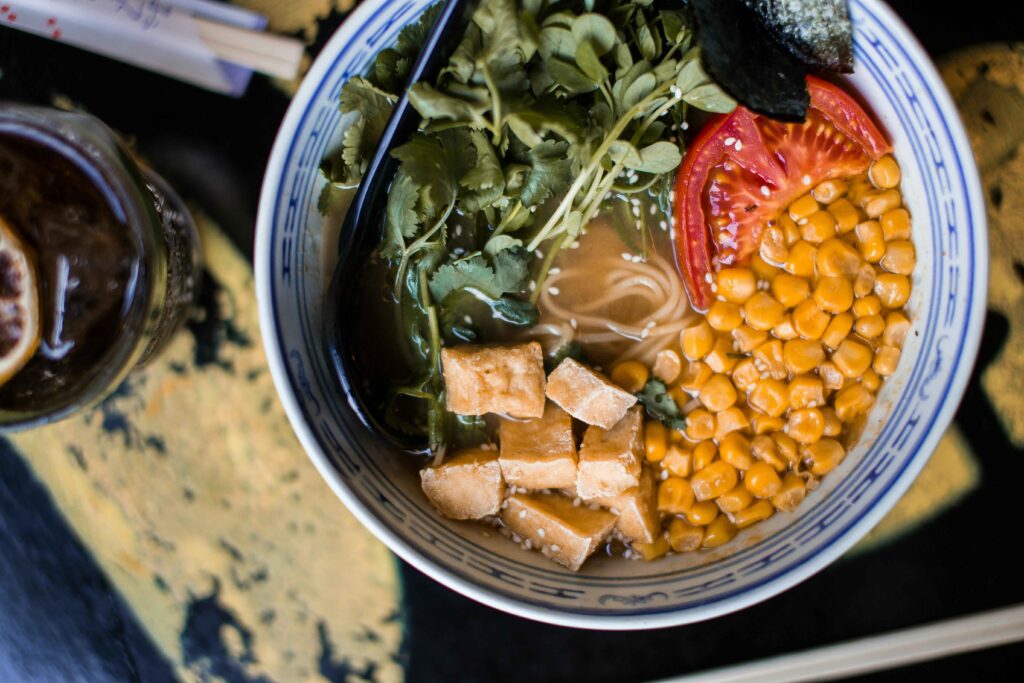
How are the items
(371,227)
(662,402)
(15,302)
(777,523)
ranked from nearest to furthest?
(15,302) → (371,227) → (777,523) → (662,402)

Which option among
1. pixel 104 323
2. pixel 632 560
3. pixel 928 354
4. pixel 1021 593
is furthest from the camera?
pixel 1021 593

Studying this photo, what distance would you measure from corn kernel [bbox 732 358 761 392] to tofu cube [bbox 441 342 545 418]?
0.47 metres

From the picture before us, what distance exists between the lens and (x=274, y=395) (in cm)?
183

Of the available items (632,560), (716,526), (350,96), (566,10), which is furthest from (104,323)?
(716,526)

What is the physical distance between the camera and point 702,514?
70.7 inches

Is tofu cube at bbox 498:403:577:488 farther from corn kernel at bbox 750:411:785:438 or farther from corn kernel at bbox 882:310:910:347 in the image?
corn kernel at bbox 882:310:910:347

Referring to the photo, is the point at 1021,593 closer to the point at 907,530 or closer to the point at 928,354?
the point at 907,530

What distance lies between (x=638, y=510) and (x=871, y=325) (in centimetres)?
67

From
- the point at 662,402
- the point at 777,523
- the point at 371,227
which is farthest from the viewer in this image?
the point at 662,402

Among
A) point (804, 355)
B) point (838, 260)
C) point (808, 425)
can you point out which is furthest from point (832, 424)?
point (838, 260)

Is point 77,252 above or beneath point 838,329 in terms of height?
beneath

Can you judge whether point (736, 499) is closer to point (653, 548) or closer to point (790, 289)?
point (653, 548)

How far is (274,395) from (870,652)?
5.10 ft

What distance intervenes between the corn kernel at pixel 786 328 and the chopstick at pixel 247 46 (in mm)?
1284
